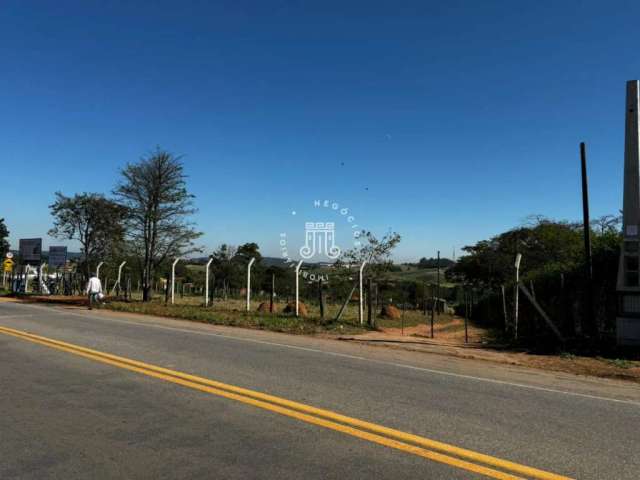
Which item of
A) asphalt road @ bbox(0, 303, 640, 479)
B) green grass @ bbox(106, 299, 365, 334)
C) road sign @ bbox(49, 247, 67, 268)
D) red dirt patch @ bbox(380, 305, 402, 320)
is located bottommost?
red dirt patch @ bbox(380, 305, 402, 320)

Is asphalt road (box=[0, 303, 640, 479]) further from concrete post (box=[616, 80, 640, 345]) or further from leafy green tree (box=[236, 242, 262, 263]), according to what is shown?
leafy green tree (box=[236, 242, 262, 263])

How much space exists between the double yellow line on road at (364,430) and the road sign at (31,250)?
31.7 meters

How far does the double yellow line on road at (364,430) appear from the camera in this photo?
4.07 m

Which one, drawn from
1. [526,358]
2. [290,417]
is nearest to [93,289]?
[526,358]

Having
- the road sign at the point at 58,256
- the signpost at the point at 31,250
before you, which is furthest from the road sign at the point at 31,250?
the road sign at the point at 58,256

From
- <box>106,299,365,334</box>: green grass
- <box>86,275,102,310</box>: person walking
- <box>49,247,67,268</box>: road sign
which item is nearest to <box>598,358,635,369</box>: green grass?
<box>106,299,365,334</box>: green grass

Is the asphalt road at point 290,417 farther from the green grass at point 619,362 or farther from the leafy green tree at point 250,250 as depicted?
the leafy green tree at point 250,250

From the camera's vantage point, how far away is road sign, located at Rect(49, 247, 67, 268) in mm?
31984

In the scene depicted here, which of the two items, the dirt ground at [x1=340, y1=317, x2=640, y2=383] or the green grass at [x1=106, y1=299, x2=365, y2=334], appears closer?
the dirt ground at [x1=340, y1=317, x2=640, y2=383]

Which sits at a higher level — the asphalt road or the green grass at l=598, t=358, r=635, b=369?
the asphalt road

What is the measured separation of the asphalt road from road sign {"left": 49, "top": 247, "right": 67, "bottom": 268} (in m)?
24.8

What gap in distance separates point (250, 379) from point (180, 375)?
108 centimetres

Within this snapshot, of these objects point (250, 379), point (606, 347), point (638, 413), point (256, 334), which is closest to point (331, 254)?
point (256, 334)

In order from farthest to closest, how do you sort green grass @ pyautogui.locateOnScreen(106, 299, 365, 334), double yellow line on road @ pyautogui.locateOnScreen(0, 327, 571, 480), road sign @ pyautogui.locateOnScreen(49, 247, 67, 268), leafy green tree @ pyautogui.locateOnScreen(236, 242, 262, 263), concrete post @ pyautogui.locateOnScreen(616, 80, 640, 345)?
leafy green tree @ pyautogui.locateOnScreen(236, 242, 262, 263) → road sign @ pyautogui.locateOnScreen(49, 247, 67, 268) → green grass @ pyautogui.locateOnScreen(106, 299, 365, 334) → concrete post @ pyautogui.locateOnScreen(616, 80, 640, 345) → double yellow line on road @ pyautogui.locateOnScreen(0, 327, 571, 480)
